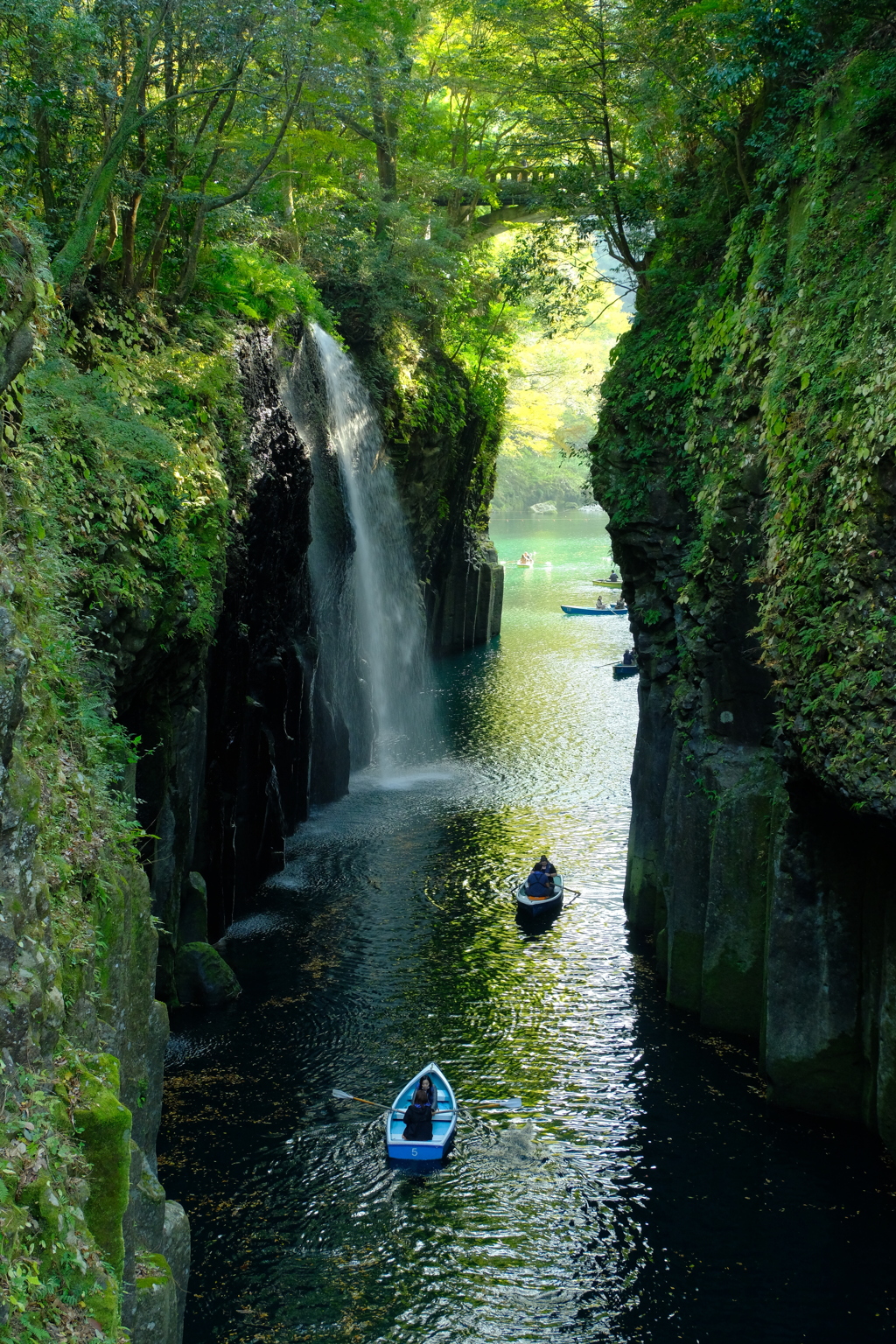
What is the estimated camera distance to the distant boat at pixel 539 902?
875 inches

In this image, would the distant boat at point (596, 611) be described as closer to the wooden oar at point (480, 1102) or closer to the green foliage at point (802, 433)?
the green foliage at point (802, 433)

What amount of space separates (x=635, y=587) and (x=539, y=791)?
9962 mm

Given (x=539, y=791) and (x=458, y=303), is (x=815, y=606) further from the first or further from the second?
(x=458, y=303)

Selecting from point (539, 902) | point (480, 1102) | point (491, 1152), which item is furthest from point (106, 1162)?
point (539, 902)

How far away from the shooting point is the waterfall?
3347 centimetres

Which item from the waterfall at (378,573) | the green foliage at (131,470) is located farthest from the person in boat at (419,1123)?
the waterfall at (378,573)

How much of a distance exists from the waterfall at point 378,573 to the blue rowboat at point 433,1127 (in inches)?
688

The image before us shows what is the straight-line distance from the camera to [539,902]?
22297 mm

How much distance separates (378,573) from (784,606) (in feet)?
74.4

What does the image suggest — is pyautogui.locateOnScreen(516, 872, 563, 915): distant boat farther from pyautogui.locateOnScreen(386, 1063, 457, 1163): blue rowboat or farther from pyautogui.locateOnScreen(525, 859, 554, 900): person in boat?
pyautogui.locateOnScreen(386, 1063, 457, 1163): blue rowboat

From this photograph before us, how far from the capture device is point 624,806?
29.6m

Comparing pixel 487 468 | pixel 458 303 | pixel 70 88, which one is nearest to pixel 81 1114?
pixel 70 88

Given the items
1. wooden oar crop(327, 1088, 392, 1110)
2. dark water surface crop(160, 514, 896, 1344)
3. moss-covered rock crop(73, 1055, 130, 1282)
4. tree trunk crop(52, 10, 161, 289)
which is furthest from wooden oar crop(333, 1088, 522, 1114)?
tree trunk crop(52, 10, 161, 289)

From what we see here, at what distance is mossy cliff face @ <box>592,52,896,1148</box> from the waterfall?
42.7 feet
